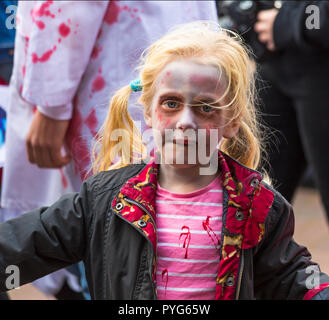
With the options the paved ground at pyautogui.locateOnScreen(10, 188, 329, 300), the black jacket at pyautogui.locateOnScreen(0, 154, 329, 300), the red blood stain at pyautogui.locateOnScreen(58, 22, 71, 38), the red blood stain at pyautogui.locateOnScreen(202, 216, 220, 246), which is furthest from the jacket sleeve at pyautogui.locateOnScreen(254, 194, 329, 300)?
the paved ground at pyautogui.locateOnScreen(10, 188, 329, 300)

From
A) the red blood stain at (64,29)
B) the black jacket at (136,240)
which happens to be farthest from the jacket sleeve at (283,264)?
the red blood stain at (64,29)

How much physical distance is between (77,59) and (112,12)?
0.62ft

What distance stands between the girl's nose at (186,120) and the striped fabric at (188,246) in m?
0.19

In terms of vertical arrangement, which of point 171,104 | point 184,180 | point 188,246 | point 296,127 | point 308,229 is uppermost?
point 171,104

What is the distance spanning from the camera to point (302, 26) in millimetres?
3014

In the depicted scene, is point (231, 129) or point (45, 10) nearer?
point (231, 129)

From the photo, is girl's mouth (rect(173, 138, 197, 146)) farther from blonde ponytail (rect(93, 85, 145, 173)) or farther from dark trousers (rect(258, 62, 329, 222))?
dark trousers (rect(258, 62, 329, 222))

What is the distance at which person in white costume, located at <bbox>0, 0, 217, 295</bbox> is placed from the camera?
2.28m

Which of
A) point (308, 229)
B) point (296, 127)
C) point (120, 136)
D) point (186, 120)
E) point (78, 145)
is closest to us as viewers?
point (186, 120)

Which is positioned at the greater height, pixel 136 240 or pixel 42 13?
pixel 42 13

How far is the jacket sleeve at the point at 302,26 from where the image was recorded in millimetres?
2939

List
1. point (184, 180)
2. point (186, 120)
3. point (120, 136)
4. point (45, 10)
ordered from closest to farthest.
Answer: point (186, 120) → point (184, 180) → point (120, 136) → point (45, 10)

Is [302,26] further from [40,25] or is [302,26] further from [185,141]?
[185,141]

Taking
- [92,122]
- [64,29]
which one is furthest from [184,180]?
[64,29]
